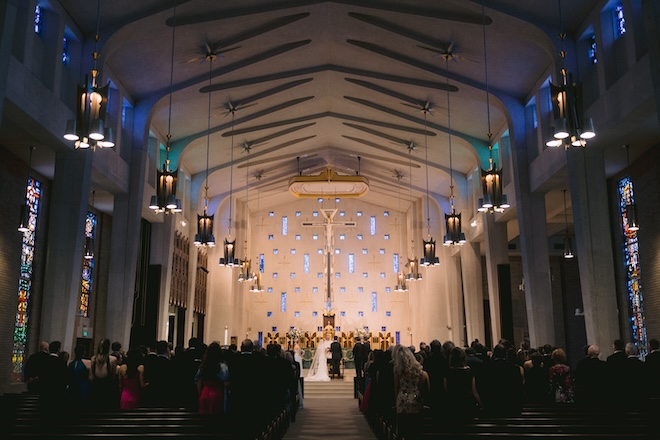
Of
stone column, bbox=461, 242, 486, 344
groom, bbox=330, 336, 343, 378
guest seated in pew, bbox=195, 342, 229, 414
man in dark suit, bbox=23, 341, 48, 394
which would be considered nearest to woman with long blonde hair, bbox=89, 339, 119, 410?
man in dark suit, bbox=23, 341, 48, 394

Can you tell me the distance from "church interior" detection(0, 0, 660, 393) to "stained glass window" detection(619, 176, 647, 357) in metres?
0.06

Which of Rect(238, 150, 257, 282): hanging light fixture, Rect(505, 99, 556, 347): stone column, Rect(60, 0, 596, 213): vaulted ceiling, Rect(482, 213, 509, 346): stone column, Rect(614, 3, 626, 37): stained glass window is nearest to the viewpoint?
Rect(614, 3, 626, 37): stained glass window

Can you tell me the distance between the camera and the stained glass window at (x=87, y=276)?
58.1 ft

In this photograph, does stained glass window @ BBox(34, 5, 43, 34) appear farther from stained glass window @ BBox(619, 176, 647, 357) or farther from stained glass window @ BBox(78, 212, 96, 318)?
stained glass window @ BBox(619, 176, 647, 357)

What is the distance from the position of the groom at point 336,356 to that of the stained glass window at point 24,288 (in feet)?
32.9

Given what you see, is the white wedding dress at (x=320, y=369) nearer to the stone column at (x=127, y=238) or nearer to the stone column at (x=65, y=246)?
the stone column at (x=127, y=238)

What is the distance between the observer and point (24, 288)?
14.9 metres

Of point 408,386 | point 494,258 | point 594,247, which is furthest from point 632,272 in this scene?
point 408,386

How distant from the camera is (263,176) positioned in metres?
26.3

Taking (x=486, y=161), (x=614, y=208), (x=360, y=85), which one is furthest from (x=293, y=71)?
(x=614, y=208)

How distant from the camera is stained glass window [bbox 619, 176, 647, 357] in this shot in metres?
14.9

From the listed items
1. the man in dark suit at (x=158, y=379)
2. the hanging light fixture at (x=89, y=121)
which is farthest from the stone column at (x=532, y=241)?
the hanging light fixture at (x=89, y=121)

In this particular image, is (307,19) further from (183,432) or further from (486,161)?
(183,432)

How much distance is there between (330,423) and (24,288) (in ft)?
26.9
